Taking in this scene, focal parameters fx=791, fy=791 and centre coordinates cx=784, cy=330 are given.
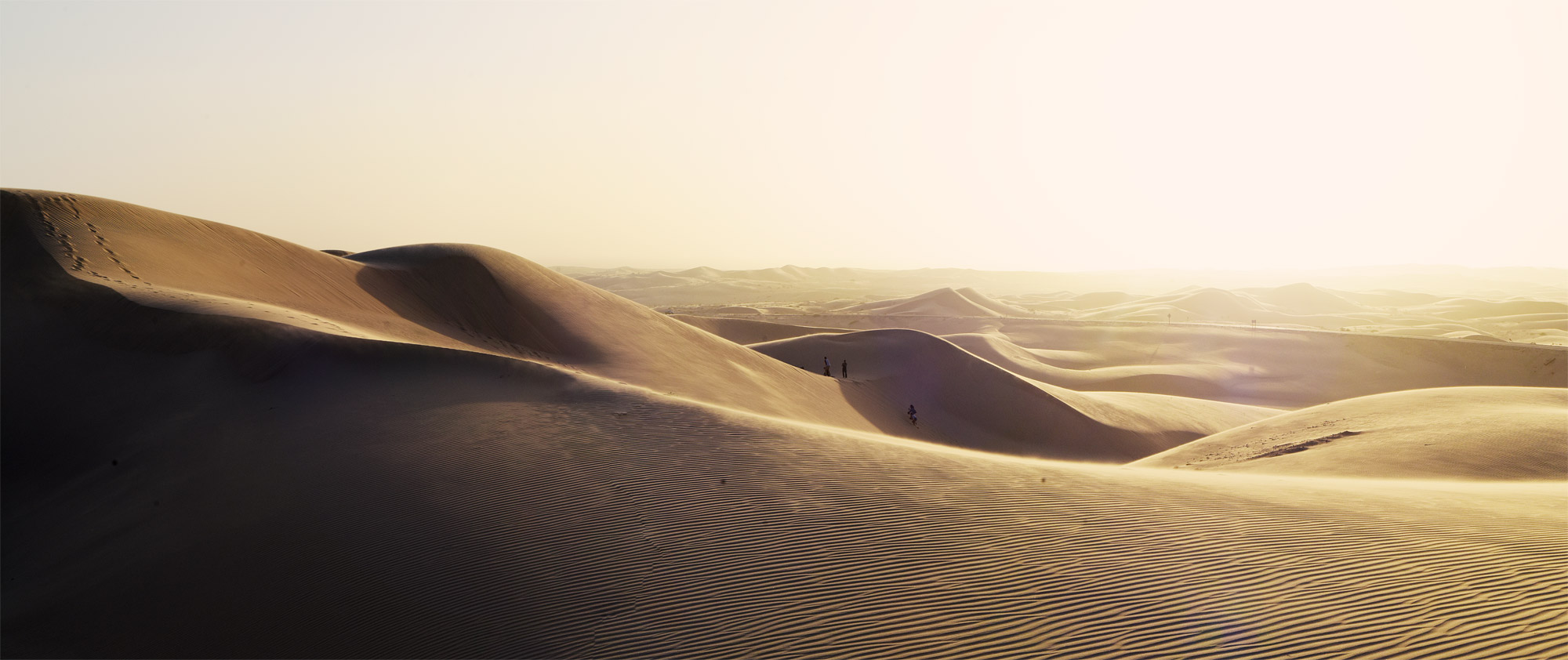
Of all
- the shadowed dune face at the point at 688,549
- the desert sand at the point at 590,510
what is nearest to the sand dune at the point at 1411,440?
the desert sand at the point at 590,510

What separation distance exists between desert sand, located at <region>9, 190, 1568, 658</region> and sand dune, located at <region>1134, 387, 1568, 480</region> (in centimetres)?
13

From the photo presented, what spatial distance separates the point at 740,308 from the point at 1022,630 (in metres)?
62.0

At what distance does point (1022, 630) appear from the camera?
5.11 meters

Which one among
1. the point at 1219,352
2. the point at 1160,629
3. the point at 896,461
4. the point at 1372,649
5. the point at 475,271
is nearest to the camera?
the point at 1372,649

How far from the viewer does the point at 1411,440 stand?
46.1 feet

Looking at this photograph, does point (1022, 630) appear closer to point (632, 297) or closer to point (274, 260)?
point (274, 260)

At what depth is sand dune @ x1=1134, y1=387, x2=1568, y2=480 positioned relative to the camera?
12.2 m

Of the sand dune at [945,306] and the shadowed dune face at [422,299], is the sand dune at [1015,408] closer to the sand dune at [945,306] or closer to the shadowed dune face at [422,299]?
the shadowed dune face at [422,299]

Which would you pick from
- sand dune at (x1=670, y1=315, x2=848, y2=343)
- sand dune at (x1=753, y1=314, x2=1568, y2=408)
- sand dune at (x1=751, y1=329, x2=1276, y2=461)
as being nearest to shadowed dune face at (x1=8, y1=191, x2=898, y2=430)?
sand dune at (x1=751, y1=329, x2=1276, y2=461)

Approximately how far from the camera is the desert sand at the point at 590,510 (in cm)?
532

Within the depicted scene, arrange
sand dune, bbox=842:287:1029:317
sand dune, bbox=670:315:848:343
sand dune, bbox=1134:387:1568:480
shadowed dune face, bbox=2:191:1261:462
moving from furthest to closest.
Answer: sand dune, bbox=842:287:1029:317 → sand dune, bbox=670:315:848:343 → shadowed dune face, bbox=2:191:1261:462 → sand dune, bbox=1134:387:1568:480

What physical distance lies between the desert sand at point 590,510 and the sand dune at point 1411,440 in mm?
130

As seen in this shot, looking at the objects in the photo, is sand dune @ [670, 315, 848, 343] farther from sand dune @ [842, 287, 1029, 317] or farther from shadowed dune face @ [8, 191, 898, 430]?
sand dune @ [842, 287, 1029, 317]

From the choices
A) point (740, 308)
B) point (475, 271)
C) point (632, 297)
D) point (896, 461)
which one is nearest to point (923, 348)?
point (475, 271)
